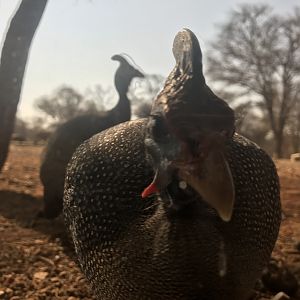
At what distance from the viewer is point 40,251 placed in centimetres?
498

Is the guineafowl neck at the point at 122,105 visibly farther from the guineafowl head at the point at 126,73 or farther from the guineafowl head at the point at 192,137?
the guineafowl head at the point at 192,137

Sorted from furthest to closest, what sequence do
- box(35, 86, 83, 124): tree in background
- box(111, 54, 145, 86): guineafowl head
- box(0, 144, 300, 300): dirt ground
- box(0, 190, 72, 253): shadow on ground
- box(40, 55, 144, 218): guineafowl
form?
box(35, 86, 83, 124): tree in background < box(111, 54, 145, 86): guineafowl head < box(40, 55, 144, 218): guineafowl < box(0, 190, 72, 253): shadow on ground < box(0, 144, 300, 300): dirt ground

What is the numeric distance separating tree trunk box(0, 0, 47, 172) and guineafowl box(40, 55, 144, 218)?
1.04 metres

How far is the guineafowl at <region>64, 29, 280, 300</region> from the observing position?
1.97 meters

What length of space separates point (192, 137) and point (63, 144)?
14.4ft

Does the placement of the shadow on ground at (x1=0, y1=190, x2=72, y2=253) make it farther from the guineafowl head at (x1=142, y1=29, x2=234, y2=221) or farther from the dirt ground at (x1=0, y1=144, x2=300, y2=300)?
the guineafowl head at (x1=142, y1=29, x2=234, y2=221)

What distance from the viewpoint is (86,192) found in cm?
300

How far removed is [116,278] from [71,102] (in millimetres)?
30652

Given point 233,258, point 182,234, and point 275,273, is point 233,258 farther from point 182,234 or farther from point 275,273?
point 275,273

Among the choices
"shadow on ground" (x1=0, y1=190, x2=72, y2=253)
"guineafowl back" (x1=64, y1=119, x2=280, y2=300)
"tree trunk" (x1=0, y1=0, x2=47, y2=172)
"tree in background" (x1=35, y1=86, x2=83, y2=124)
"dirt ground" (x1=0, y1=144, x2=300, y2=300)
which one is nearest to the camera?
"guineafowl back" (x1=64, y1=119, x2=280, y2=300)

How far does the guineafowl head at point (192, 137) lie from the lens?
1.93 metres

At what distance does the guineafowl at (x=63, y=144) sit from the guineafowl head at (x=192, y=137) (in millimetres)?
3937

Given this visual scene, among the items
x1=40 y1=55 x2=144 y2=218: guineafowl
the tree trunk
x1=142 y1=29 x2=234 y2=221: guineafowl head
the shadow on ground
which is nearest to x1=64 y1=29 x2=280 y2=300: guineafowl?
x1=142 y1=29 x2=234 y2=221: guineafowl head

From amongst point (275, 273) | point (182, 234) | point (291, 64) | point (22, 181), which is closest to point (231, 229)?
point (182, 234)
